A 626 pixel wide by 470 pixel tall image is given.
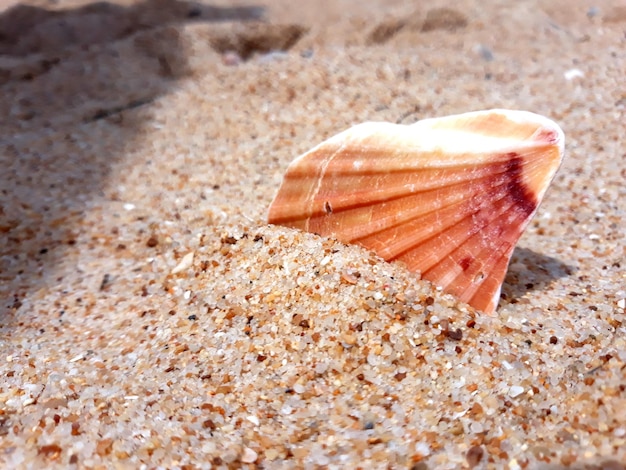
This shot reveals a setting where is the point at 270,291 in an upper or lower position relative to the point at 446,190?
lower

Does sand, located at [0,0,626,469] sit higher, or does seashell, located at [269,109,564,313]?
seashell, located at [269,109,564,313]

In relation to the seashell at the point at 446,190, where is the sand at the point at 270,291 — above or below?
below

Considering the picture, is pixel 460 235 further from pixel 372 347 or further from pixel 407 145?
pixel 372 347

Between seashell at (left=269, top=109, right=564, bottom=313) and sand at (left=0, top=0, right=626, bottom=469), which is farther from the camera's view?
seashell at (left=269, top=109, right=564, bottom=313)

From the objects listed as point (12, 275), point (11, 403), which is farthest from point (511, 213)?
point (12, 275)

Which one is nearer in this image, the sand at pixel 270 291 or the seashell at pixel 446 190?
the sand at pixel 270 291
